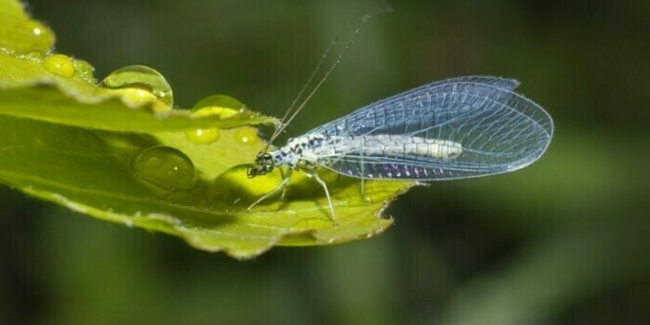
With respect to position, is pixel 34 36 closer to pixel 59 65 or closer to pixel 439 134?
pixel 59 65

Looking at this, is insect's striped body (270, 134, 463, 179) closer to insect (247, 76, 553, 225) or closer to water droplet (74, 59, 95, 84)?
insect (247, 76, 553, 225)

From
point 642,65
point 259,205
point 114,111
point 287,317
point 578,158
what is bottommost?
point 287,317

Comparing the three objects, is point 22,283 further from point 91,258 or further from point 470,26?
point 470,26

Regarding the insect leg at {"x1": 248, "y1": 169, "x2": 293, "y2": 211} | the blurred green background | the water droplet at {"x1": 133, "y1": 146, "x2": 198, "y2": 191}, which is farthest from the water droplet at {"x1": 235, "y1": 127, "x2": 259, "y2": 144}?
the blurred green background

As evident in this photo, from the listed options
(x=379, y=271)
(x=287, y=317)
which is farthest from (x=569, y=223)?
(x=287, y=317)

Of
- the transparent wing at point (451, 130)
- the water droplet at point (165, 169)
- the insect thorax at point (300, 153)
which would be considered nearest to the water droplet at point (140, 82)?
the water droplet at point (165, 169)

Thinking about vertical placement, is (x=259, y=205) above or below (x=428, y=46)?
above

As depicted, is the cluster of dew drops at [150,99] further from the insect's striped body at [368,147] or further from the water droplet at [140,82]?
the insect's striped body at [368,147]
